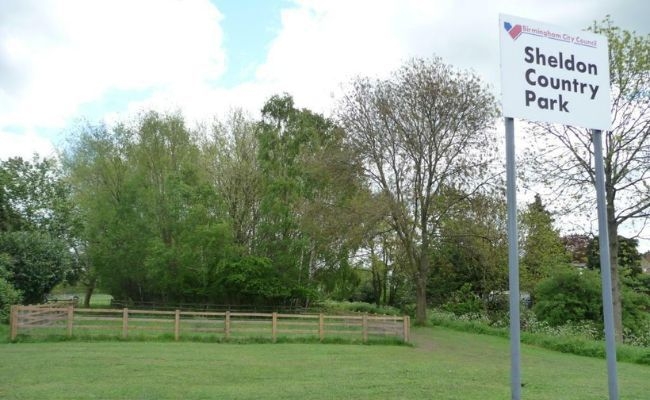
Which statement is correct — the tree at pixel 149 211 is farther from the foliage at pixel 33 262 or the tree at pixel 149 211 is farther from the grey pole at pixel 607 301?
the grey pole at pixel 607 301

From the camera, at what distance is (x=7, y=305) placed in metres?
20.9

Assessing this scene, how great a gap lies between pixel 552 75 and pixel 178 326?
15.7 m

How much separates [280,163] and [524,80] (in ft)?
94.4

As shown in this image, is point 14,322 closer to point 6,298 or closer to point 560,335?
→ point 6,298

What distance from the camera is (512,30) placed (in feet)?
16.4

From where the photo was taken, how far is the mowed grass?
904 centimetres

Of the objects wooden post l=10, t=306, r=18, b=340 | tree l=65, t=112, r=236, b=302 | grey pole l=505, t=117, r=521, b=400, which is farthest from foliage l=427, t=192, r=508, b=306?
Answer: grey pole l=505, t=117, r=521, b=400

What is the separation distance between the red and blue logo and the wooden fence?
15.1 meters

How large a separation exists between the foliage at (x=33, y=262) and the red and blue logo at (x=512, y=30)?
75.5 ft

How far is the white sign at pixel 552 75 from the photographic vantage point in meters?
4.98

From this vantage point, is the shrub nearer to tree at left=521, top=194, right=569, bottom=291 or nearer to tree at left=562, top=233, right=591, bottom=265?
tree at left=521, top=194, right=569, bottom=291

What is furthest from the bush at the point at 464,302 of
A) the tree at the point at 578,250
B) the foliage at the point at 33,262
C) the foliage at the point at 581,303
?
the foliage at the point at 33,262

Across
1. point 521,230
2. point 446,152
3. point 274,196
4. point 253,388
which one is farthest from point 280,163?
point 253,388

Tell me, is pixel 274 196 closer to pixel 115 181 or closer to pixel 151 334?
pixel 115 181
